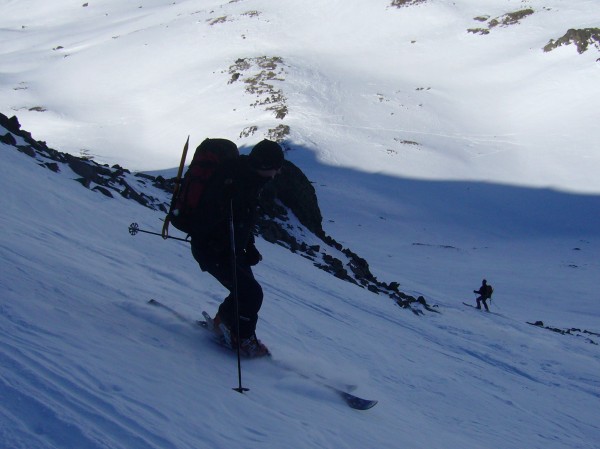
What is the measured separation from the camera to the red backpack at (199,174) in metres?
4.75

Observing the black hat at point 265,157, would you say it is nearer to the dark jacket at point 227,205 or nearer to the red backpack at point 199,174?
the dark jacket at point 227,205

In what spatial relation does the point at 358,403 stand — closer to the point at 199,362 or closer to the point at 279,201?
the point at 199,362

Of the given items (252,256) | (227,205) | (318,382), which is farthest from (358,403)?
(227,205)

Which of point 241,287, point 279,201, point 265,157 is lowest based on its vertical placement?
point 241,287

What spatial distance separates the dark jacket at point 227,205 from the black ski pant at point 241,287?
0.43 ft

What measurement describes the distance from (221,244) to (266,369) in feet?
3.47

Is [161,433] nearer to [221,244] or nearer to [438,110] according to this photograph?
[221,244]

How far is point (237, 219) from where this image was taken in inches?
191

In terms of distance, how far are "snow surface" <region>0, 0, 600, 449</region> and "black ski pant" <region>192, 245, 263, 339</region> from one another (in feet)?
1.00

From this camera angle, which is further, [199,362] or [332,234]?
[332,234]

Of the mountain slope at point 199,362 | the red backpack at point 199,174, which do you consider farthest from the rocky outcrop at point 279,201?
the red backpack at point 199,174

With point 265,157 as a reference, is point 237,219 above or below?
below

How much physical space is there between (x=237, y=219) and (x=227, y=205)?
14cm

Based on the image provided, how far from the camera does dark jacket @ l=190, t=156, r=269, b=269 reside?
4.75 meters
